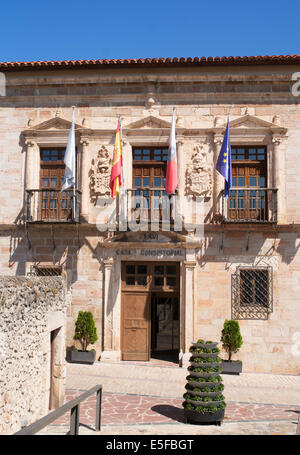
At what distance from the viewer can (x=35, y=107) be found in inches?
548

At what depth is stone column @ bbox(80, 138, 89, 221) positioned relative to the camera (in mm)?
13445

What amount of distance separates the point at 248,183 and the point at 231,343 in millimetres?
4498

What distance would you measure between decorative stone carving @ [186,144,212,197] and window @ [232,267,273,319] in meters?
2.44

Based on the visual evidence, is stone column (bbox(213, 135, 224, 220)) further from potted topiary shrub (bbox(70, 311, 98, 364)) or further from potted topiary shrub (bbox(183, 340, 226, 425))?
potted topiary shrub (bbox(183, 340, 226, 425))

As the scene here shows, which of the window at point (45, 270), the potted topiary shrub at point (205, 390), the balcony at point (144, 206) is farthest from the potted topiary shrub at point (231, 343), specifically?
the window at point (45, 270)

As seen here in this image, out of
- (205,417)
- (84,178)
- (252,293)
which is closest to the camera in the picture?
(205,417)

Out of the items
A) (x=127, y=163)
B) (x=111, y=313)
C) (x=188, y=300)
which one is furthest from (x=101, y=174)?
(x=188, y=300)

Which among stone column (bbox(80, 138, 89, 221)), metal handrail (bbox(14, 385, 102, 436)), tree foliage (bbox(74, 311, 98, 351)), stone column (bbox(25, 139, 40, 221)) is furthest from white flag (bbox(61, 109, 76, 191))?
metal handrail (bbox(14, 385, 102, 436))

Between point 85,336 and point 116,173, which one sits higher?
point 116,173

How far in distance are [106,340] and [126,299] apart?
127 cm

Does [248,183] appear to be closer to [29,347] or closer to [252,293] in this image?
[252,293]

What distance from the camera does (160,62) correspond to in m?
13.2

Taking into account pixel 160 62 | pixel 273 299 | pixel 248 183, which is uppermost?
pixel 160 62

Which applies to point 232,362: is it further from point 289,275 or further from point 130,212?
point 130,212
